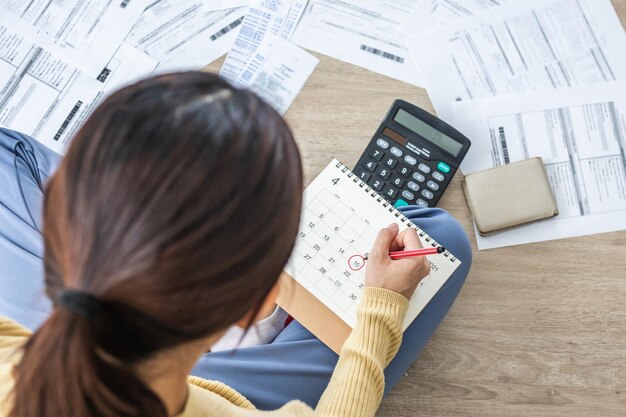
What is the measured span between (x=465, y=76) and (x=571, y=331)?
1.13ft

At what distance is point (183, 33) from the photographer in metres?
0.84

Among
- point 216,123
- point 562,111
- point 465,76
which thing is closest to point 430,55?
point 465,76

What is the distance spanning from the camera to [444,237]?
72 cm

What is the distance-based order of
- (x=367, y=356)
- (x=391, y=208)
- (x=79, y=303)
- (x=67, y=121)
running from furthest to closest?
(x=67, y=121) → (x=391, y=208) → (x=367, y=356) → (x=79, y=303)

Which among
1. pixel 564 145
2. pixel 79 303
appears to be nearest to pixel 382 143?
pixel 564 145

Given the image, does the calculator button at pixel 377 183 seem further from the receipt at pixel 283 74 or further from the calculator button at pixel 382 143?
the receipt at pixel 283 74

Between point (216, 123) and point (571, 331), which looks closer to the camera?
point (216, 123)

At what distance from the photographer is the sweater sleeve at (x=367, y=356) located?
1.95 ft

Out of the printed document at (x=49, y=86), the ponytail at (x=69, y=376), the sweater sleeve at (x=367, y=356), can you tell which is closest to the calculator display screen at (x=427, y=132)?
the sweater sleeve at (x=367, y=356)

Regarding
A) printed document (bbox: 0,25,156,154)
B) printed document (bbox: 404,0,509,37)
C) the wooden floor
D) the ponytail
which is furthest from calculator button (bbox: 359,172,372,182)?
the ponytail

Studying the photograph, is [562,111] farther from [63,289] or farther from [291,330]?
[63,289]

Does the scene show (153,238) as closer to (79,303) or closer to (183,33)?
(79,303)

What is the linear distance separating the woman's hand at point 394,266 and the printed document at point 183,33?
0.35 m

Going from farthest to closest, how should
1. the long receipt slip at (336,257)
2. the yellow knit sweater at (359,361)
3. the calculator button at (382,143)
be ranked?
the calculator button at (382,143) < the long receipt slip at (336,257) < the yellow knit sweater at (359,361)
